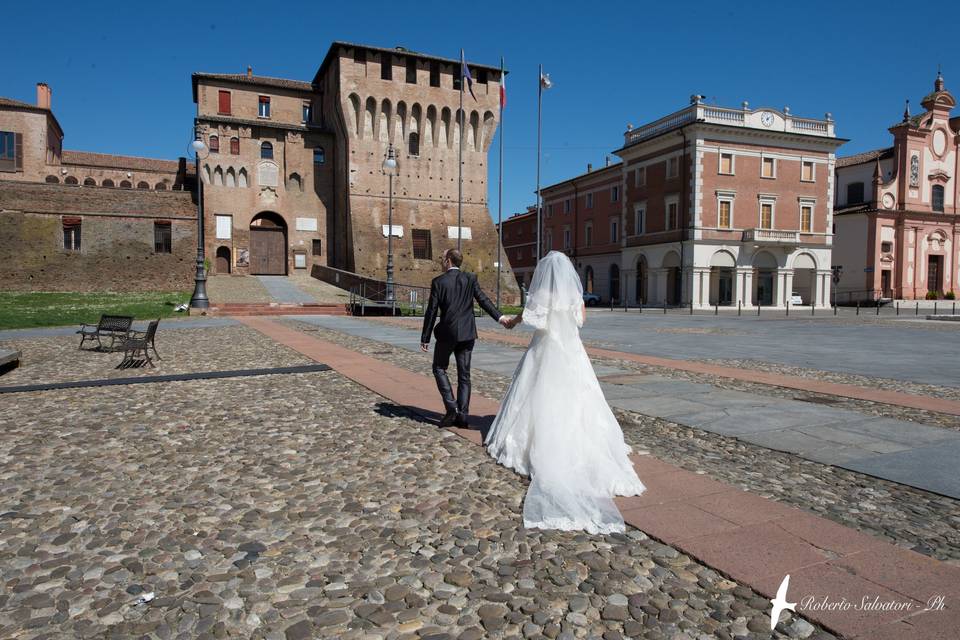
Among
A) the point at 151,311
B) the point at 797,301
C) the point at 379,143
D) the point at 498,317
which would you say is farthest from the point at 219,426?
the point at 797,301

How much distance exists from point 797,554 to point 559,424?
1781 millimetres

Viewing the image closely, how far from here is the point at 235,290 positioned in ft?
102

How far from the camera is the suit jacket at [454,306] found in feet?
19.1

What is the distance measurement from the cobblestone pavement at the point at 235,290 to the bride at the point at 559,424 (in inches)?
914

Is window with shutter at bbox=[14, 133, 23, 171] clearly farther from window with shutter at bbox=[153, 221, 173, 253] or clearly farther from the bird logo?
the bird logo

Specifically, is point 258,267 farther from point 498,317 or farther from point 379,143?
point 498,317

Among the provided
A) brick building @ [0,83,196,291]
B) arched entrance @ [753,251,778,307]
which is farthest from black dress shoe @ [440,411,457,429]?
arched entrance @ [753,251,778,307]

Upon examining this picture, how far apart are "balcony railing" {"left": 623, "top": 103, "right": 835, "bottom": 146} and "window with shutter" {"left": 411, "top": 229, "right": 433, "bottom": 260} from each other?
1695 centimetres

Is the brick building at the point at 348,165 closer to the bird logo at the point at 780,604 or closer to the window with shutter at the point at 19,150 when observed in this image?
the window with shutter at the point at 19,150

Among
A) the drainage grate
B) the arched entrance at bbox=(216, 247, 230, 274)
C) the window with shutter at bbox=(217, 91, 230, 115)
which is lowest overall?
the drainage grate

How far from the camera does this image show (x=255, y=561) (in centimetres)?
314

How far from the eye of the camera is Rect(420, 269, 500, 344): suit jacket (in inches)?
230

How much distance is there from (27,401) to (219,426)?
304 centimetres

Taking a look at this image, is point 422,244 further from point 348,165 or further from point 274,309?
point 274,309
